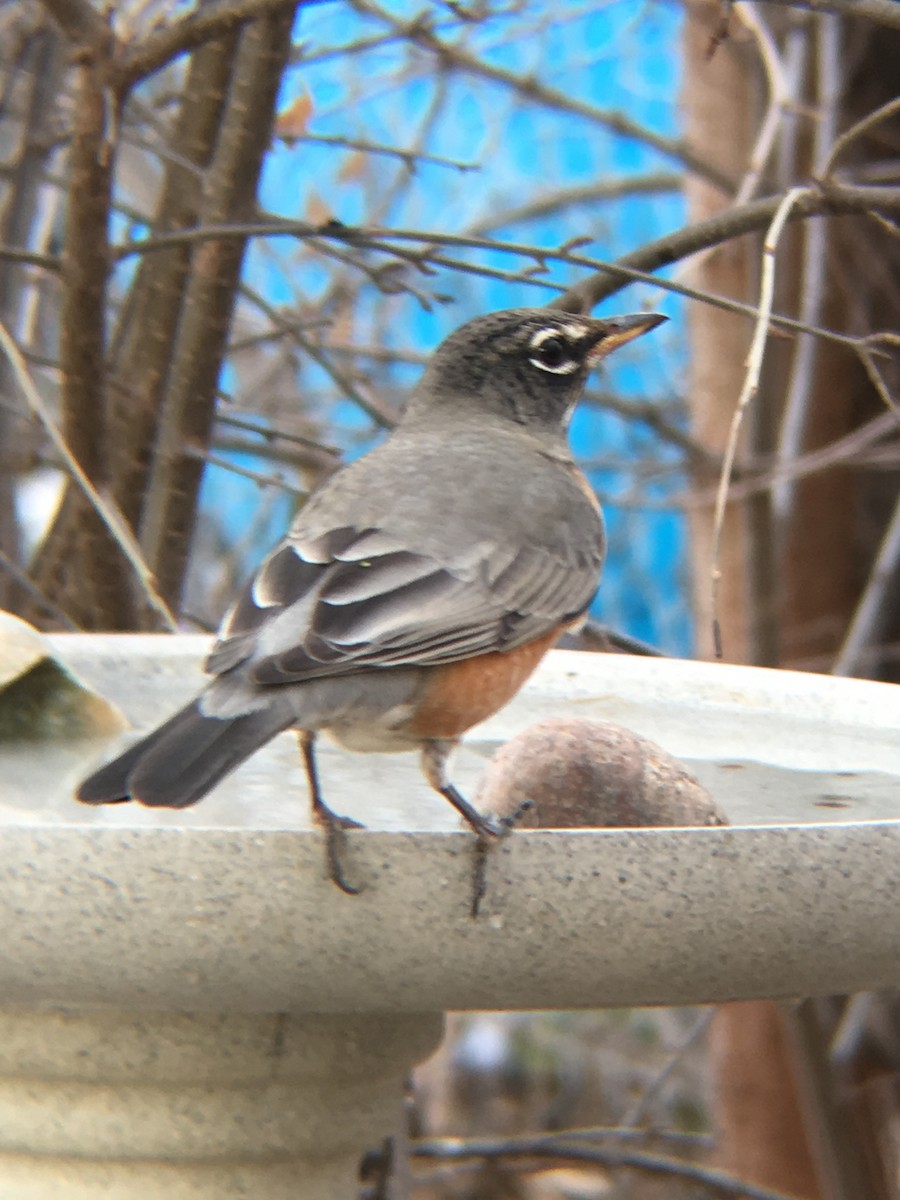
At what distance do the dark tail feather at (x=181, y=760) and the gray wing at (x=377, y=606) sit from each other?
0.08 metres

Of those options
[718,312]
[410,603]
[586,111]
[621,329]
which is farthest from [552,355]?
[718,312]

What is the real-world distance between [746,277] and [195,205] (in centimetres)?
195

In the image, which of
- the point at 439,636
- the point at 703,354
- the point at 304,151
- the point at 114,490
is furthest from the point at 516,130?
the point at 439,636

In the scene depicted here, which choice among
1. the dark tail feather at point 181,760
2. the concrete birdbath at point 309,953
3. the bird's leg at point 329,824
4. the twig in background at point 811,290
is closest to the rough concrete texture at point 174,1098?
the concrete birdbath at point 309,953

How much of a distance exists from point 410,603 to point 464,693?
128mm

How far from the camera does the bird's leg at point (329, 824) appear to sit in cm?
149

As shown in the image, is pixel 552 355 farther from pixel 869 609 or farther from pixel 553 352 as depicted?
pixel 869 609

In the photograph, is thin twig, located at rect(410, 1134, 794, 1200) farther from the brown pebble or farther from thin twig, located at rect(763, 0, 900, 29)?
thin twig, located at rect(763, 0, 900, 29)

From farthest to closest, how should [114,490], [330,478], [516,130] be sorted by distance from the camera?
[516,130] → [114,490] → [330,478]

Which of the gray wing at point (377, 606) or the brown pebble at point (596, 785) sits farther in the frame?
the brown pebble at point (596, 785)

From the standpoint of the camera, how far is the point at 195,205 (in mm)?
3039

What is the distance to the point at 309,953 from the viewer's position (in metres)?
1.54

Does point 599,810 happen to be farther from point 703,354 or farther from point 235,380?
point 235,380

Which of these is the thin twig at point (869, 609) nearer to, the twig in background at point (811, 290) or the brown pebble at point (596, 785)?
the twig in background at point (811, 290)
